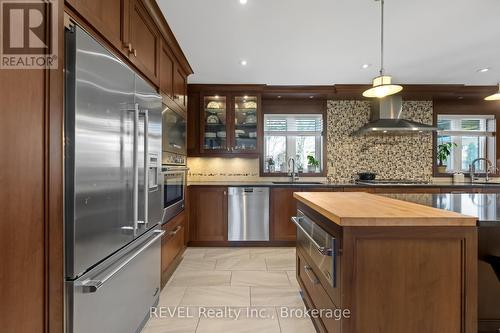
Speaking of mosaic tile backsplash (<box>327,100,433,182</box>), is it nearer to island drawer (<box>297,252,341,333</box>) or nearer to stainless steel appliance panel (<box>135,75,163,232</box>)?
Result: island drawer (<box>297,252,341,333</box>)

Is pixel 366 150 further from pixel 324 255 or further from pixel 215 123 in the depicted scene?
pixel 324 255

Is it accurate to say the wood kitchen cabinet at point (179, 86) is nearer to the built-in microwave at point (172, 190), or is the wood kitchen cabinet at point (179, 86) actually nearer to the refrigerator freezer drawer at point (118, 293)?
the built-in microwave at point (172, 190)

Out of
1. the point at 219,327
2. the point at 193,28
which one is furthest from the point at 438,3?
the point at 219,327

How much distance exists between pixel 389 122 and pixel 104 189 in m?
4.09

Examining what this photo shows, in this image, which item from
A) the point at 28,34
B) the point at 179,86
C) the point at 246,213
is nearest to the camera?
the point at 28,34

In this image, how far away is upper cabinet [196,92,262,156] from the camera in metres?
4.09

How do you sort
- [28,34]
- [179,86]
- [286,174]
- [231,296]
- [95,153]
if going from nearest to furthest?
[28,34] → [95,153] → [231,296] → [179,86] → [286,174]

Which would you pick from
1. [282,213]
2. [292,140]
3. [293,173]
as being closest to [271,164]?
[293,173]

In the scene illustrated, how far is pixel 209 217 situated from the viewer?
3838mm

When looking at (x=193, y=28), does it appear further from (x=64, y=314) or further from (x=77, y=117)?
(x=64, y=314)

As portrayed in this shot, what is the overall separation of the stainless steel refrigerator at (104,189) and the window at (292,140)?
2909mm

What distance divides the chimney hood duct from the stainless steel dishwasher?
195 centimetres

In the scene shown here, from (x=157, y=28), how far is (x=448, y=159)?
204 inches

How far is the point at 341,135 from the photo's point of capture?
14.7 ft
